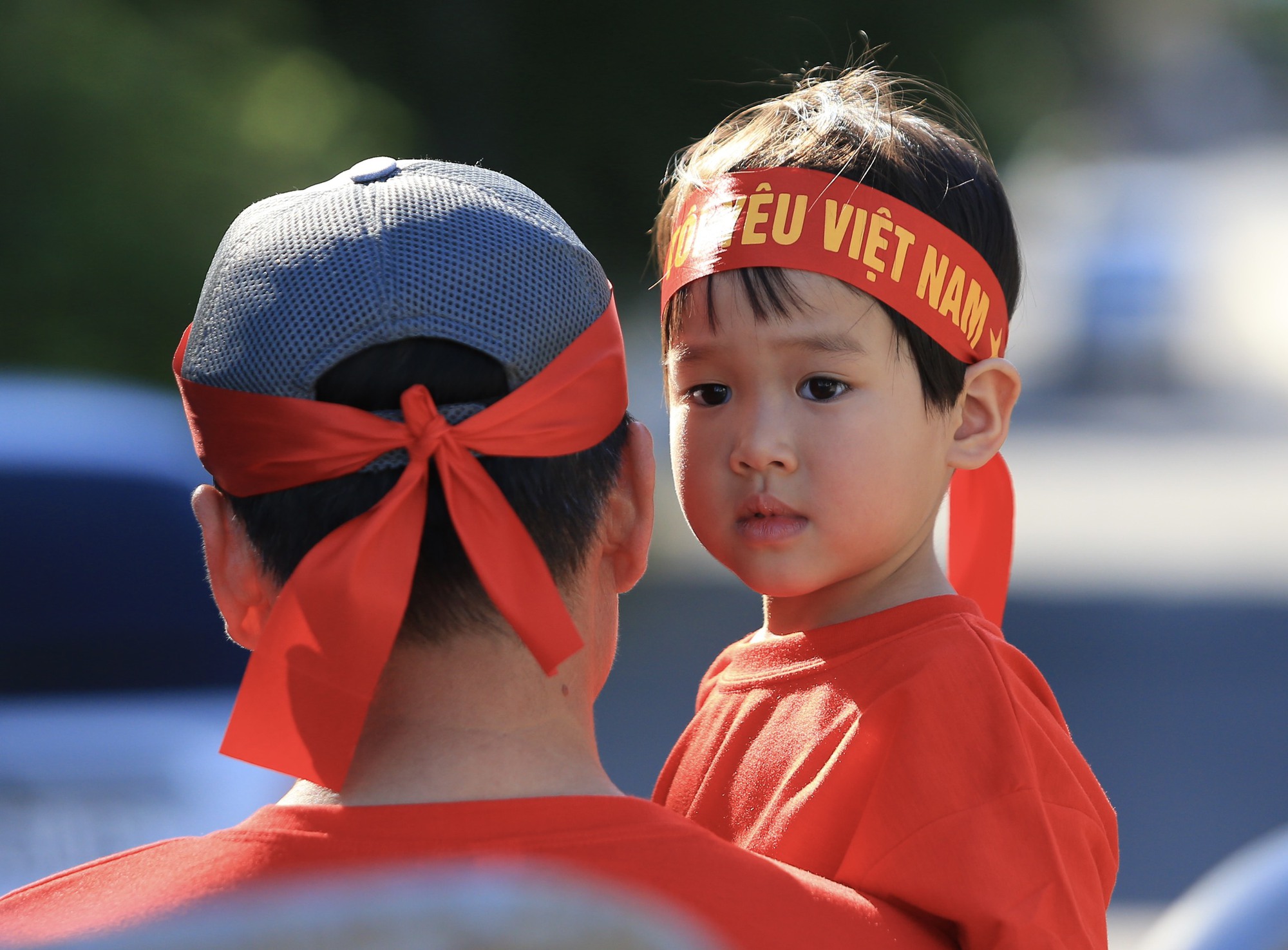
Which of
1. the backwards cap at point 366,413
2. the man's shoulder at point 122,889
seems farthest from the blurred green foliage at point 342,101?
the man's shoulder at point 122,889

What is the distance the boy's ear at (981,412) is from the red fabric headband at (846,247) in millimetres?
31

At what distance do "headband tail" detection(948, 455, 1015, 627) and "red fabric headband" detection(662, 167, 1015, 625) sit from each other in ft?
0.94

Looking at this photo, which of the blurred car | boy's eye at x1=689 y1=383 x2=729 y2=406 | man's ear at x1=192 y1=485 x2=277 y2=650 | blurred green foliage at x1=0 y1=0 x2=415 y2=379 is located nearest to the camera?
man's ear at x1=192 y1=485 x2=277 y2=650

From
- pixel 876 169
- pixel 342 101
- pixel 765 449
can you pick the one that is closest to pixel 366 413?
pixel 765 449

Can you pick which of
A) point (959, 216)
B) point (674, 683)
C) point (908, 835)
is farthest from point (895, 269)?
point (674, 683)

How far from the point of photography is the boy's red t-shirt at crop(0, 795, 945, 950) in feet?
4.36

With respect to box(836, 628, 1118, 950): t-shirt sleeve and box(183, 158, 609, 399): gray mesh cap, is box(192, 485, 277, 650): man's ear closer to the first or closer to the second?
box(183, 158, 609, 399): gray mesh cap

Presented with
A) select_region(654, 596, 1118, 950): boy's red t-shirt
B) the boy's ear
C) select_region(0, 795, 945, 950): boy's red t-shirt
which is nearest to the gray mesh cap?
select_region(0, 795, 945, 950): boy's red t-shirt

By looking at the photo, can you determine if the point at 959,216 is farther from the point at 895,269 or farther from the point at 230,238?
the point at 230,238

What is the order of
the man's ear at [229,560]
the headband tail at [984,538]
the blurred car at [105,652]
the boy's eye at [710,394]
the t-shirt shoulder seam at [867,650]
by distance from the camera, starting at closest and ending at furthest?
the man's ear at [229,560]
the t-shirt shoulder seam at [867,650]
the boy's eye at [710,394]
the headband tail at [984,538]
the blurred car at [105,652]

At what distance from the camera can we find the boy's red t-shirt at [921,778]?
5.34 feet

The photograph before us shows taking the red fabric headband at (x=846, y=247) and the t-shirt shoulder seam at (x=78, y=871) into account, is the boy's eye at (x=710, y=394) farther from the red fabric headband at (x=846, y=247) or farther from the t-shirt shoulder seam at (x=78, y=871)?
the t-shirt shoulder seam at (x=78, y=871)

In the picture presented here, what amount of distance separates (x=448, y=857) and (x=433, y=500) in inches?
13.1

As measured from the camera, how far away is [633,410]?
29.6ft
